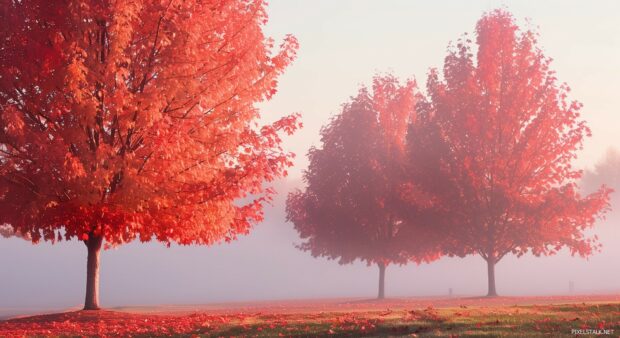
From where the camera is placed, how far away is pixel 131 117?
2039cm

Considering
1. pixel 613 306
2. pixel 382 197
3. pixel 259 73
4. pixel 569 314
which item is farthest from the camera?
pixel 382 197

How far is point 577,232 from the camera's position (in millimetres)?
33750

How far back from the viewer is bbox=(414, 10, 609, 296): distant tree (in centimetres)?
3253

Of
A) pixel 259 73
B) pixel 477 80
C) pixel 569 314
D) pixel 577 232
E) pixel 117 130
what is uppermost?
pixel 477 80

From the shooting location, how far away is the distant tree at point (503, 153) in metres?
32.5

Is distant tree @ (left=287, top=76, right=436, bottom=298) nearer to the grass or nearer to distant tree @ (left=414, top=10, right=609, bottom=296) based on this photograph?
distant tree @ (left=414, top=10, right=609, bottom=296)

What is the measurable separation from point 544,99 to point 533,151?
8.54 ft

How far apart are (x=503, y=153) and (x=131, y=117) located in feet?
62.6

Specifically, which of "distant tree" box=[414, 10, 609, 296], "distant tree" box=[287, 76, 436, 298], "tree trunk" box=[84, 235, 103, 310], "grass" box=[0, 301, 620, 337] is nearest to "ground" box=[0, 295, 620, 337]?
"grass" box=[0, 301, 620, 337]

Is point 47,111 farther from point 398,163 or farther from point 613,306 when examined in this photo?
point 398,163

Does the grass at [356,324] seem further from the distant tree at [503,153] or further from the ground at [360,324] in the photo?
the distant tree at [503,153]

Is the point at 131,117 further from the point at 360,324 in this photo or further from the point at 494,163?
the point at 494,163

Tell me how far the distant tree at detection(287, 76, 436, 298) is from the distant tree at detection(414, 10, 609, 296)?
165 inches

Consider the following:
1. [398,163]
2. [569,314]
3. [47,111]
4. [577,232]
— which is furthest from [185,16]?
[577,232]
